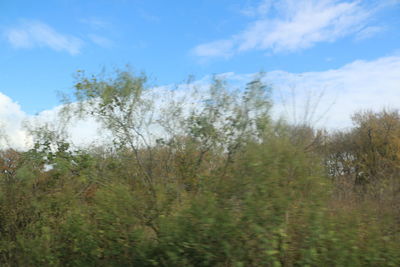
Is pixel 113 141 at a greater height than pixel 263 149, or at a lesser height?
greater

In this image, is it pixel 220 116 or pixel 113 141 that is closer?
pixel 220 116

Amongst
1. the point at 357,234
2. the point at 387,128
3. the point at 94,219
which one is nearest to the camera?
the point at 357,234

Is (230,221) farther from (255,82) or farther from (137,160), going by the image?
(137,160)

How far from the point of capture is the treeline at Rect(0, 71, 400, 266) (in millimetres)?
4461

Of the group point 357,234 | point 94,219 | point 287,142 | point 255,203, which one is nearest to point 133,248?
point 94,219

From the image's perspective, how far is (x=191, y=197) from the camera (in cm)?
507

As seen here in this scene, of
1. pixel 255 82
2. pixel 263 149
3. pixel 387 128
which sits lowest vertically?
pixel 263 149

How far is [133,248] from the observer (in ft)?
17.8

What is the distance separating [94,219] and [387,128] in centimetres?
3233

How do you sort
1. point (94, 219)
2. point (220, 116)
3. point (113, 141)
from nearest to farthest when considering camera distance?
point (94, 219) → point (220, 116) → point (113, 141)

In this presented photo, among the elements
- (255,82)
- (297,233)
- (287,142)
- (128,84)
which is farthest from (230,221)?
(128,84)

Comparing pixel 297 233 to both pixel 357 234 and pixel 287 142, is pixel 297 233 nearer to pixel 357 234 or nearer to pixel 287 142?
pixel 357 234

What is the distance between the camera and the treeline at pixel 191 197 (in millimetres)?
4461

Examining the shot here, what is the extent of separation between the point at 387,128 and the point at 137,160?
31.2 metres
